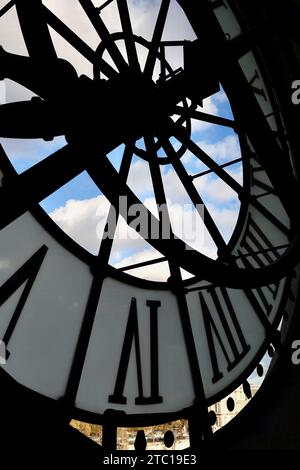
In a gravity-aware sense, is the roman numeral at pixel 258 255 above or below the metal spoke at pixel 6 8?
below

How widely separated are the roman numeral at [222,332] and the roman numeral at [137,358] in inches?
18.5

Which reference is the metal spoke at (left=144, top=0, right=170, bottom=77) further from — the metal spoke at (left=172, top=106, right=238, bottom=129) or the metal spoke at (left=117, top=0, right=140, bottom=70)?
the metal spoke at (left=172, top=106, right=238, bottom=129)

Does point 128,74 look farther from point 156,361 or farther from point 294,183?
point 156,361

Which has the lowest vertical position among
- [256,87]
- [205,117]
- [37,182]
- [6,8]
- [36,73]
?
[37,182]

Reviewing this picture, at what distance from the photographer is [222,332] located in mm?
4043

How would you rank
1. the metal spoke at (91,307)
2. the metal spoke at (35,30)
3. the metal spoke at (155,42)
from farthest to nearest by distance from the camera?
the metal spoke at (91,307) → the metal spoke at (155,42) → the metal spoke at (35,30)

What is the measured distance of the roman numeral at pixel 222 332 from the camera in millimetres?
3916

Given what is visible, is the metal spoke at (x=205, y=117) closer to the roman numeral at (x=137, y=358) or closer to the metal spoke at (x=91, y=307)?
the metal spoke at (x=91, y=307)

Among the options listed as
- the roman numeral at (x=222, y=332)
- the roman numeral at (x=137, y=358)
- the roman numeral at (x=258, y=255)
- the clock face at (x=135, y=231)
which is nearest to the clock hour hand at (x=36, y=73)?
the clock face at (x=135, y=231)

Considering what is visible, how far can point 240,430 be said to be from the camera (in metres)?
3.93

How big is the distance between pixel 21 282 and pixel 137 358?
37.6 inches

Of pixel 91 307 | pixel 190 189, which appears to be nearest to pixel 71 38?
pixel 190 189

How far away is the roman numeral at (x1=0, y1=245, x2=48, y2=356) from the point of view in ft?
9.55

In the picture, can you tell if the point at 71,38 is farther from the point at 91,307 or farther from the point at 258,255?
the point at 258,255
